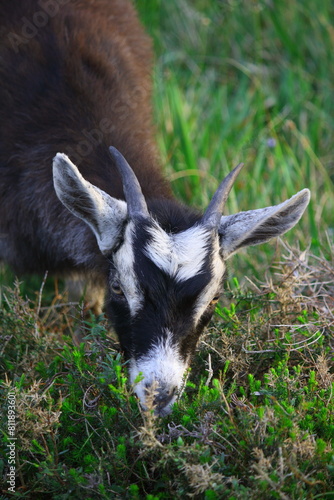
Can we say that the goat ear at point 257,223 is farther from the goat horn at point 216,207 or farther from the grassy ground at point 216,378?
the grassy ground at point 216,378

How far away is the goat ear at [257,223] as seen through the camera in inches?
145

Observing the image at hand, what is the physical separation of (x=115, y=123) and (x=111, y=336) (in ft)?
4.64

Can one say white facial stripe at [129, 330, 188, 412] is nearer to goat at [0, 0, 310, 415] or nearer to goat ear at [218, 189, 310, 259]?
goat at [0, 0, 310, 415]

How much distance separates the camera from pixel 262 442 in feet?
9.91

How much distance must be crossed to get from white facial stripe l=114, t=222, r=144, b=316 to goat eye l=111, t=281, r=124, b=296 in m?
0.06

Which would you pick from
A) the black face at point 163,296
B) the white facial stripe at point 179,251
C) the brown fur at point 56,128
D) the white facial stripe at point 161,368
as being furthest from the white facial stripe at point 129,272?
the brown fur at point 56,128

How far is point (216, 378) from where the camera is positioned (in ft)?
12.0

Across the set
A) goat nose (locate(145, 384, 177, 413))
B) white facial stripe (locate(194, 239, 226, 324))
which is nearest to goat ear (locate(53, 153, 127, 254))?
white facial stripe (locate(194, 239, 226, 324))

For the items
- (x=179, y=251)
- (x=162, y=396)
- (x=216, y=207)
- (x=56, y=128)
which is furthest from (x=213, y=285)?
(x=56, y=128)

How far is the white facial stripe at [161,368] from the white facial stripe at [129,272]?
24 cm

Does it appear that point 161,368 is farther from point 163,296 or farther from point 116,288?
point 116,288

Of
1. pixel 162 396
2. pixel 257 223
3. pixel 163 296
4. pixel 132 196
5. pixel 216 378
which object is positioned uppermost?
pixel 132 196

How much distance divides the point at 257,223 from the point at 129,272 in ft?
2.41

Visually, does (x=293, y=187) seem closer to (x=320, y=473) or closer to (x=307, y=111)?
(x=307, y=111)
